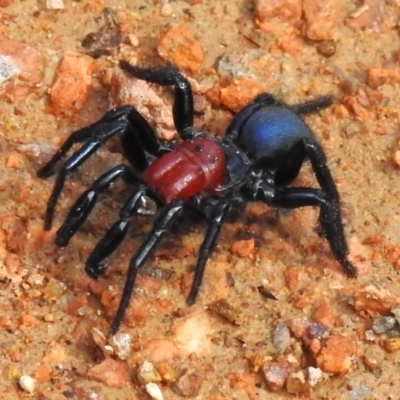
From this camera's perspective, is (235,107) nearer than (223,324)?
No

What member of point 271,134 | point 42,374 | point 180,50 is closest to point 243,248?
point 271,134

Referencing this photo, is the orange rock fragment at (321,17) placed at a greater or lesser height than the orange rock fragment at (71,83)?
greater

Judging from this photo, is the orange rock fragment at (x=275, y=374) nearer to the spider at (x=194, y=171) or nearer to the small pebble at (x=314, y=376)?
the small pebble at (x=314, y=376)

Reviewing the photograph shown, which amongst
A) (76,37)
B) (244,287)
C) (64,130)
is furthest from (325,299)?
(76,37)

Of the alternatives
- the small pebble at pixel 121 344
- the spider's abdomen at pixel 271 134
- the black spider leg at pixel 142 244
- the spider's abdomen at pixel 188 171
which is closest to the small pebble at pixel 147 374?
the small pebble at pixel 121 344

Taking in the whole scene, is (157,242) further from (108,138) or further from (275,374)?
(275,374)

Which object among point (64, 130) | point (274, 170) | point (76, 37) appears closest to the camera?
point (274, 170)

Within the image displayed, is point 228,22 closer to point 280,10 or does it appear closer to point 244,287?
point 280,10

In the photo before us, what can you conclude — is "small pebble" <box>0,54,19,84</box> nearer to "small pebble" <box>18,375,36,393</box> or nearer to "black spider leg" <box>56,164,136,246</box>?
"black spider leg" <box>56,164,136,246</box>

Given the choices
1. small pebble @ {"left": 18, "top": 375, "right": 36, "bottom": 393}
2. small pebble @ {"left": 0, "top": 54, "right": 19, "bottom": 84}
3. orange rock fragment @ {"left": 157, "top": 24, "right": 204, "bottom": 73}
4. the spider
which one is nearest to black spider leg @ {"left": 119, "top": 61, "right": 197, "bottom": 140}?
the spider
